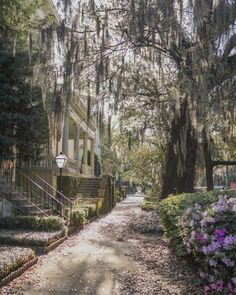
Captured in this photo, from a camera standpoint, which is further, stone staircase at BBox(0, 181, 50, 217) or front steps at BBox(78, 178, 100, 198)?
front steps at BBox(78, 178, 100, 198)

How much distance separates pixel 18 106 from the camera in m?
12.2

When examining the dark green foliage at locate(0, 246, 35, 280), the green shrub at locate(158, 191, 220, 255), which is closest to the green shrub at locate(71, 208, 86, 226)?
the green shrub at locate(158, 191, 220, 255)

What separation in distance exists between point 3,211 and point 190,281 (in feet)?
22.4

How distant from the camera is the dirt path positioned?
601cm

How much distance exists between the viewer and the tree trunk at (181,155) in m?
13.5

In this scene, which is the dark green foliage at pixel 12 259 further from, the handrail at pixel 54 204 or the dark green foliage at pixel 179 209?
the handrail at pixel 54 204

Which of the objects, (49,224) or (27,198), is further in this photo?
(27,198)

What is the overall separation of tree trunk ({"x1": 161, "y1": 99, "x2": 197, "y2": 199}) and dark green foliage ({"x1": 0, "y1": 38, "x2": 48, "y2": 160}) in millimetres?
4219

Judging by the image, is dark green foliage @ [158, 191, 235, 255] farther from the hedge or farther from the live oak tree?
the live oak tree

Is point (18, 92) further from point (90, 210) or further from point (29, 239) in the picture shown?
point (90, 210)

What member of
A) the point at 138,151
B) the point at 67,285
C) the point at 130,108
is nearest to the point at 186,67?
the point at 130,108

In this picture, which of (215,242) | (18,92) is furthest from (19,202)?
(215,242)

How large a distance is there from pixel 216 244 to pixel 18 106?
28.9 feet

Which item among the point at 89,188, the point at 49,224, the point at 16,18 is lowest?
the point at 49,224
